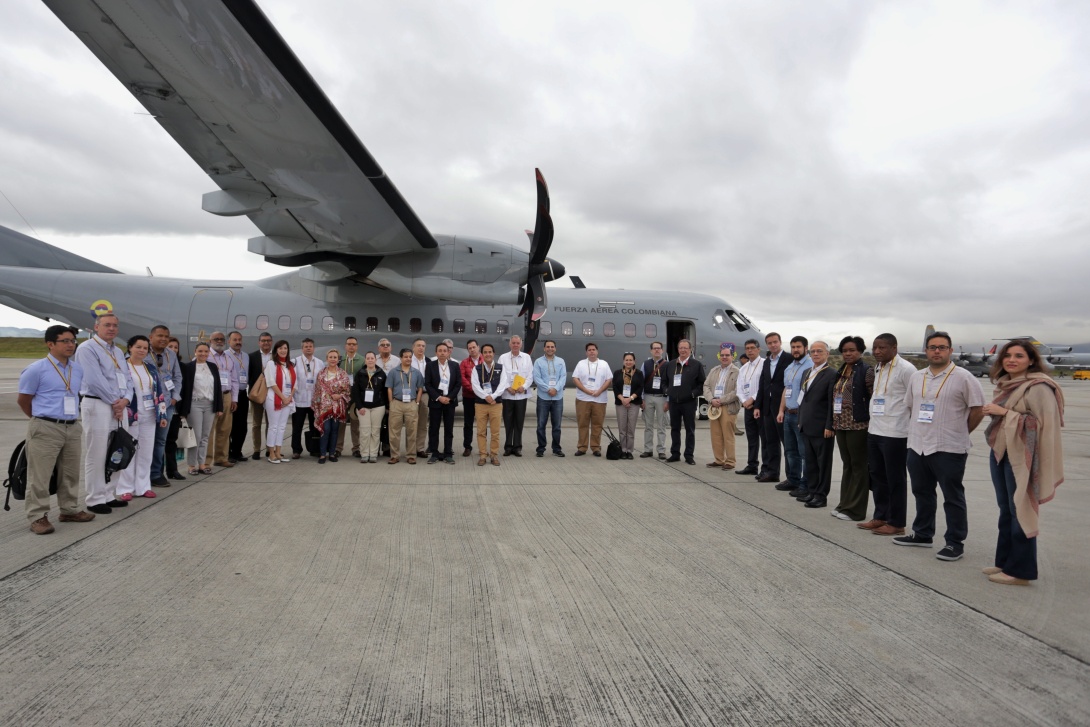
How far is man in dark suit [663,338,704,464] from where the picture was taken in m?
8.66

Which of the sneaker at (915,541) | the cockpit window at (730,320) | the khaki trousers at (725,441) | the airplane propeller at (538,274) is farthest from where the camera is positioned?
the cockpit window at (730,320)

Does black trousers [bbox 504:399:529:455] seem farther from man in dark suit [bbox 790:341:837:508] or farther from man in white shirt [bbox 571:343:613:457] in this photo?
man in dark suit [bbox 790:341:837:508]

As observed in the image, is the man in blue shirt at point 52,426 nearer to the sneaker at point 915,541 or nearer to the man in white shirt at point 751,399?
the sneaker at point 915,541

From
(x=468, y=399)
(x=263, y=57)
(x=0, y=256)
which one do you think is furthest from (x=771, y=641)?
(x=0, y=256)

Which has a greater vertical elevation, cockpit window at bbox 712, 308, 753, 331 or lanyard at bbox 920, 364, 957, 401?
cockpit window at bbox 712, 308, 753, 331

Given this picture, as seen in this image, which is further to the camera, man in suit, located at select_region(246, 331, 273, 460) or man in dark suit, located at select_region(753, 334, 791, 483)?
man in suit, located at select_region(246, 331, 273, 460)

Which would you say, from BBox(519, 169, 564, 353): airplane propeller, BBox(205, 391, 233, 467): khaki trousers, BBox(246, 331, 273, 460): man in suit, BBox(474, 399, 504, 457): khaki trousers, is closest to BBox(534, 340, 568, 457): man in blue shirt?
BBox(474, 399, 504, 457): khaki trousers

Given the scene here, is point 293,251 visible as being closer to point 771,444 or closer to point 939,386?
point 771,444

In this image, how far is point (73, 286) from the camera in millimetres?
12812

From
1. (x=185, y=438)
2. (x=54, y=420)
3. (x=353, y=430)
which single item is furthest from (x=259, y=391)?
(x=54, y=420)

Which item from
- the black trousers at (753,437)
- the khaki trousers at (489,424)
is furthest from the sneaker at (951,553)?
the khaki trousers at (489,424)

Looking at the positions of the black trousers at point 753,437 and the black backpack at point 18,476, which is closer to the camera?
the black backpack at point 18,476

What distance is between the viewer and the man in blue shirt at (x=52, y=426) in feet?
15.5

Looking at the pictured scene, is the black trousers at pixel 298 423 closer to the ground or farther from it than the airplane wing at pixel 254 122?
closer to the ground
